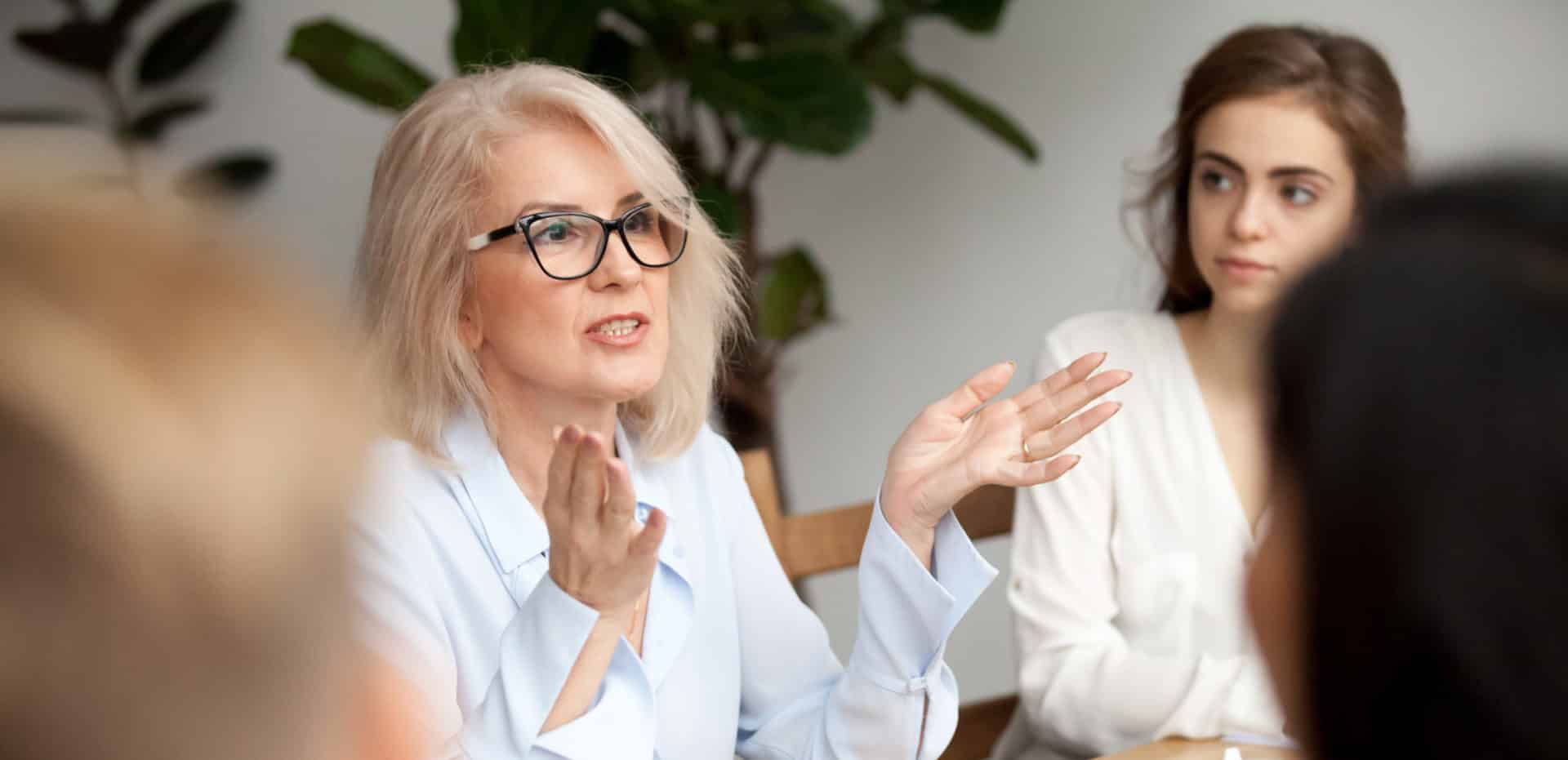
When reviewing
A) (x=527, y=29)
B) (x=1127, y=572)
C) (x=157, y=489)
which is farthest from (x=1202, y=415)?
(x=157, y=489)

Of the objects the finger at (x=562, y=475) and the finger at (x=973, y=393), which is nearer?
the finger at (x=562, y=475)

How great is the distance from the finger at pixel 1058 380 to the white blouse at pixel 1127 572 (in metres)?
0.41

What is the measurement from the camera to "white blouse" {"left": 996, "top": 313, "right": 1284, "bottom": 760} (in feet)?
5.46

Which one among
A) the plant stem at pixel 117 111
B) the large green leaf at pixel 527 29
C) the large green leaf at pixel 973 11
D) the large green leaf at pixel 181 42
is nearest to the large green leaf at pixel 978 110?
the large green leaf at pixel 973 11

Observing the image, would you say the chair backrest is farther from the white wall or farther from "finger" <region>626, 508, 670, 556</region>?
the white wall

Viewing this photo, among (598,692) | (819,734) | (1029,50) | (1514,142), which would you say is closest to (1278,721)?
(819,734)

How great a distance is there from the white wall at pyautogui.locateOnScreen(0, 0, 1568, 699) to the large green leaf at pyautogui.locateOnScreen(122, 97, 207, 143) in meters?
0.10

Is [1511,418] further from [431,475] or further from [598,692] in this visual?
[431,475]

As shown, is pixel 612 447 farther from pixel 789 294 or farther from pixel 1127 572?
pixel 789 294

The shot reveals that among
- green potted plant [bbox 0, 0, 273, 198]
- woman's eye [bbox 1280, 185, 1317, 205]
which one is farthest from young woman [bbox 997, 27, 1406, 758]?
green potted plant [bbox 0, 0, 273, 198]

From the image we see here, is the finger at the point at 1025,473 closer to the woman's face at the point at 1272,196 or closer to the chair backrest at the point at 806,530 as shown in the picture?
the chair backrest at the point at 806,530

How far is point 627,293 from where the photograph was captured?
4.89 feet

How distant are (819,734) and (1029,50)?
205 cm

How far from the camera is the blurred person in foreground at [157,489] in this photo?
350 mm
